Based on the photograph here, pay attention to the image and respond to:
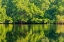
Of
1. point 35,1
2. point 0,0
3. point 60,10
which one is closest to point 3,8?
point 0,0

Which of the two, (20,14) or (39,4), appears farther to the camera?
(39,4)

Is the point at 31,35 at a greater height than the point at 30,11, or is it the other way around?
the point at 30,11

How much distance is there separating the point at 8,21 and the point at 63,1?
47.1 feet

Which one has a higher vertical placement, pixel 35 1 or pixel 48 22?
pixel 35 1

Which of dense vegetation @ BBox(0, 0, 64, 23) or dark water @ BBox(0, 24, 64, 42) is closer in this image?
dark water @ BBox(0, 24, 64, 42)

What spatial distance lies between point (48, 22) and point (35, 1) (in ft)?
25.6

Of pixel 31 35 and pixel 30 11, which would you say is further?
pixel 30 11

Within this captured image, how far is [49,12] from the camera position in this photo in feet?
180

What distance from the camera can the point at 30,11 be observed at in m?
53.4

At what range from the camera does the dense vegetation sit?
51.9 meters

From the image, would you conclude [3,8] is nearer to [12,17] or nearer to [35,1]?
[12,17]

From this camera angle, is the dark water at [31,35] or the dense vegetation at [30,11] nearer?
the dark water at [31,35]

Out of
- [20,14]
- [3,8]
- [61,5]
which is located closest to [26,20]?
[20,14]

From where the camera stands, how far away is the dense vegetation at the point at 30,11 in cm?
5187
